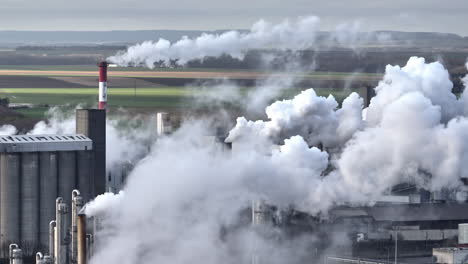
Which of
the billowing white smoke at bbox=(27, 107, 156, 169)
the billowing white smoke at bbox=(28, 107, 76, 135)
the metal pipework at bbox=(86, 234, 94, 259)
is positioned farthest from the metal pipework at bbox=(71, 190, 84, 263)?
the billowing white smoke at bbox=(28, 107, 76, 135)

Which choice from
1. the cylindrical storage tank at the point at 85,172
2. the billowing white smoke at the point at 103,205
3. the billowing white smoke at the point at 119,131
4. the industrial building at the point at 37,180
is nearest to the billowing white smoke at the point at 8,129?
the billowing white smoke at the point at 119,131

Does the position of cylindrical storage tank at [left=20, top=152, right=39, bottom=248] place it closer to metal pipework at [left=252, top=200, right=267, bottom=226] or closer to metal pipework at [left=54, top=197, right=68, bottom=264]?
metal pipework at [left=54, top=197, right=68, bottom=264]

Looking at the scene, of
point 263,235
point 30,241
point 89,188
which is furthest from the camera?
point 89,188

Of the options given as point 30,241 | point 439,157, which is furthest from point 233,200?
Answer: point 439,157

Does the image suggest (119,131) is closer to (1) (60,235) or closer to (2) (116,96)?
(2) (116,96)

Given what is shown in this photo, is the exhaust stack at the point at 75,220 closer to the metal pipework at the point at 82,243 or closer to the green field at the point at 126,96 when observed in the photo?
the metal pipework at the point at 82,243

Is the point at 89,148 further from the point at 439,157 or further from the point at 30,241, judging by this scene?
the point at 439,157
